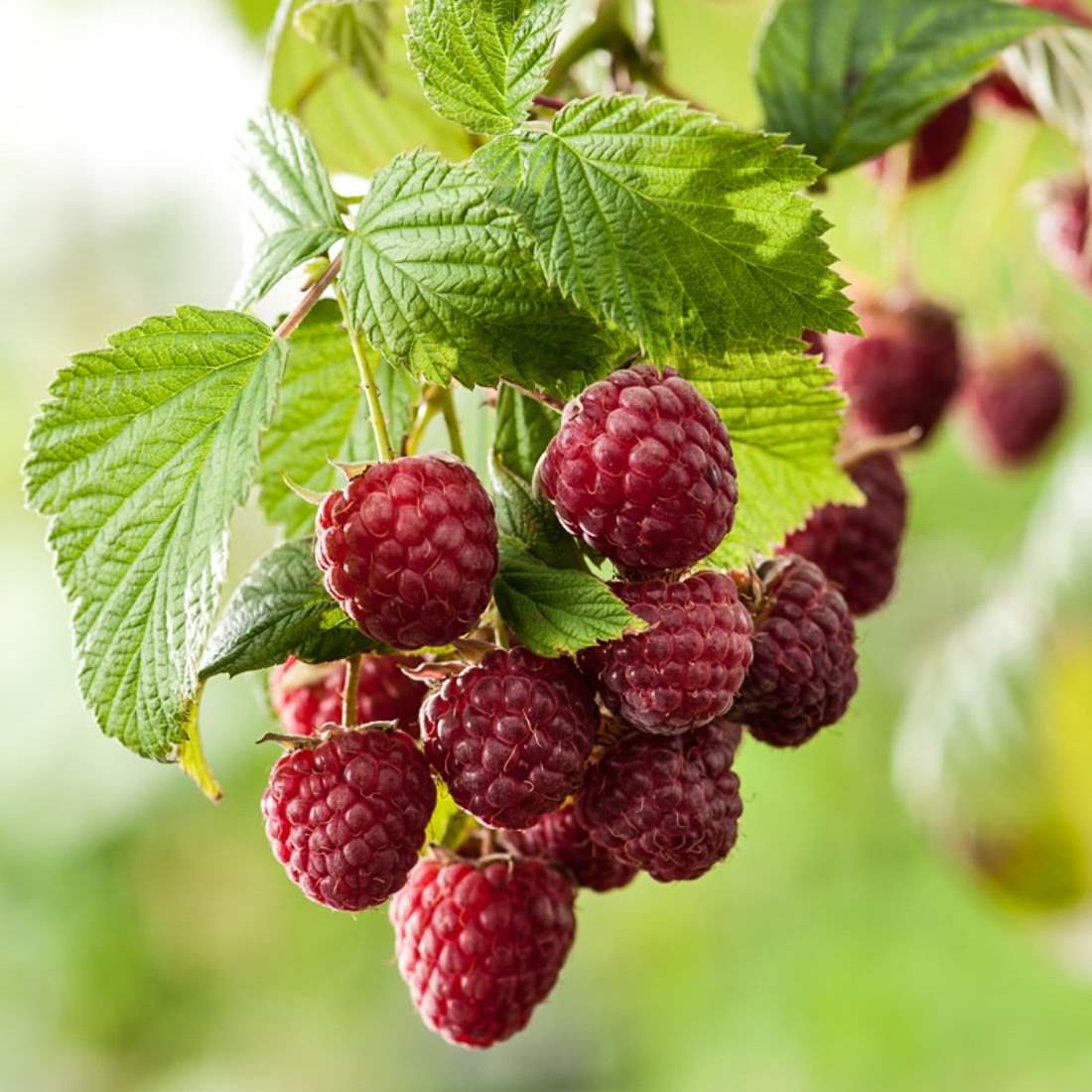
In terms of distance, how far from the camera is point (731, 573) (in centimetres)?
68

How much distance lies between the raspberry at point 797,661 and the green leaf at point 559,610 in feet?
0.33

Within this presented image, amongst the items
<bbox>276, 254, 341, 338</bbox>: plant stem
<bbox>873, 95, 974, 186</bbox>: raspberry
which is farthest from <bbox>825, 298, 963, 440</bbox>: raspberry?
<bbox>276, 254, 341, 338</bbox>: plant stem

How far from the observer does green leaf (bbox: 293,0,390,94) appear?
0.82 m

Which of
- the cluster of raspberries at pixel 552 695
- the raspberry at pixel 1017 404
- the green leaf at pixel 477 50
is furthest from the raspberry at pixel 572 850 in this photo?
the raspberry at pixel 1017 404

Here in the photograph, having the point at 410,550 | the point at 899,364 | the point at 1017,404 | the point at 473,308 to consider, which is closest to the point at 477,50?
the point at 473,308

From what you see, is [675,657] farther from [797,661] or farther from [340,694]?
[340,694]

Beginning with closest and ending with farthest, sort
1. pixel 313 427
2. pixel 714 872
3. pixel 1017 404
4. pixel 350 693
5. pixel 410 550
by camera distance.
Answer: pixel 410 550 → pixel 350 693 → pixel 313 427 → pixel 1017 404 → pixel 714 872

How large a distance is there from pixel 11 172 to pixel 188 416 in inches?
228

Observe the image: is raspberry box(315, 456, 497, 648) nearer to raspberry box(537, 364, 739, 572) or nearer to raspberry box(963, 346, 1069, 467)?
raspberry box(537, 364, 739, 572)

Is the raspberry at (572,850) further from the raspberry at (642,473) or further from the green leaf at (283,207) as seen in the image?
the green leaf at (283,207)

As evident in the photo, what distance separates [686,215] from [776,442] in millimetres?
170

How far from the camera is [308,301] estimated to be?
65cm

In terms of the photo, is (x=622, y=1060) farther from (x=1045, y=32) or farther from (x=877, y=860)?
(x=1045, y=32)

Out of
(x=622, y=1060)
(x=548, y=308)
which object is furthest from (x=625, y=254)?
(x=622, y=1060)
